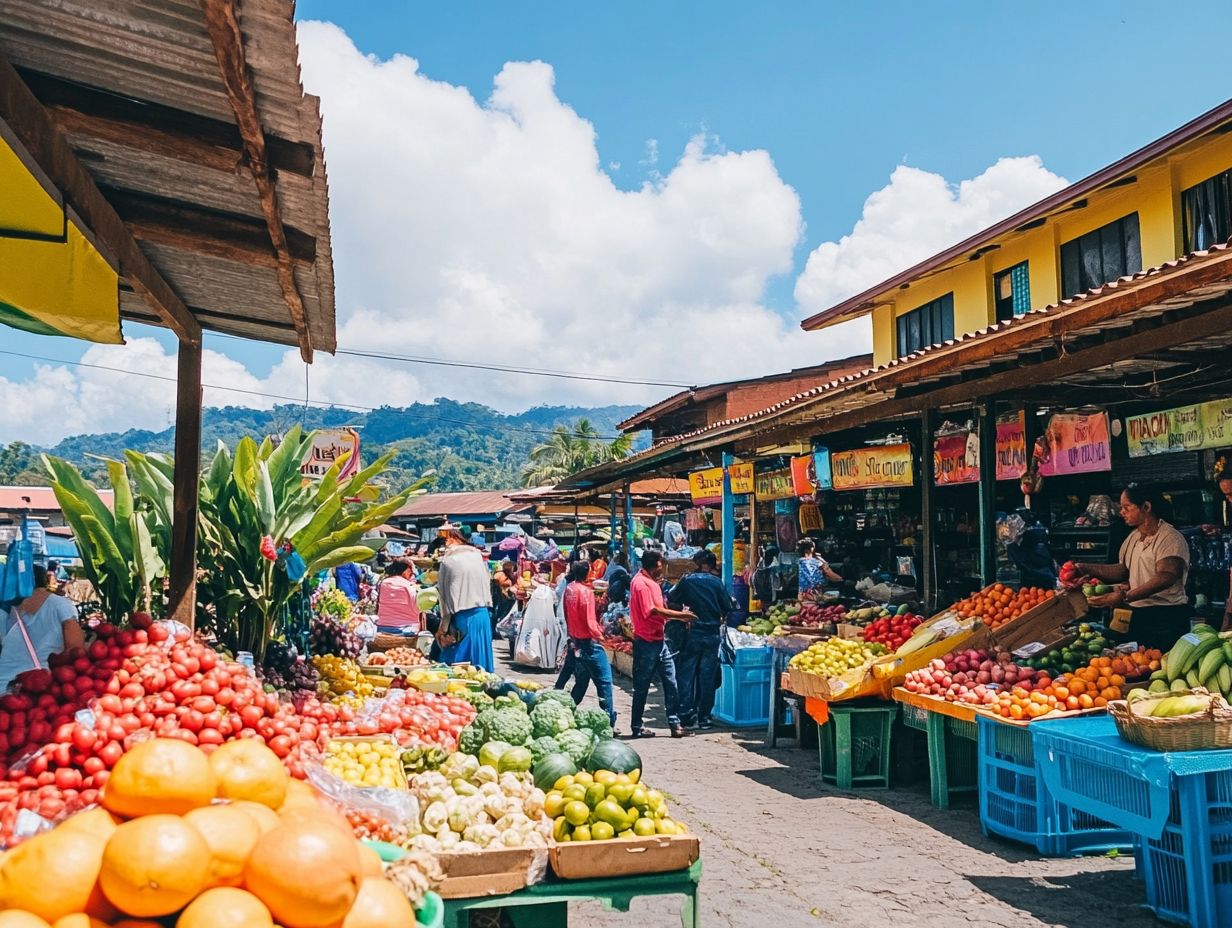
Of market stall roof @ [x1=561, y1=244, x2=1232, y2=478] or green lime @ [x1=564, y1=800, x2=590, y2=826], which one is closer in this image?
green lime @ [x1=564, y1=800, x2=590, y2=826]

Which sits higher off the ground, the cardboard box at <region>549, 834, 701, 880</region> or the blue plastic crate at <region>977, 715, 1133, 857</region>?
the cardboard box at <region>549, 834, 701, 880</region>

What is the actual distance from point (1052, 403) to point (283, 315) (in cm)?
719

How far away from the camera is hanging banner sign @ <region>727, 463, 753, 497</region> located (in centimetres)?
1408

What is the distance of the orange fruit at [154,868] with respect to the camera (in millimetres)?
2094

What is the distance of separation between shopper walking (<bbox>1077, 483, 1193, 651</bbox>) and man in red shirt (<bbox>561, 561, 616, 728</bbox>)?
467cm

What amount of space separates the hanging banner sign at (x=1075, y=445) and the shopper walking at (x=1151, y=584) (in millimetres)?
1033

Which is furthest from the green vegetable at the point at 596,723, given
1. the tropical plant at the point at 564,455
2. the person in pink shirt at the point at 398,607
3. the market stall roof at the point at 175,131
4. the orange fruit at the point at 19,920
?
the tropical plant at the point at 564,455

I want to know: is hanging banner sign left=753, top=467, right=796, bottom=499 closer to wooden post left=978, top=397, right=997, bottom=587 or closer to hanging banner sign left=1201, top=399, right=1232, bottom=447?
wooden post left=978, top=397, right=997, bottom=587

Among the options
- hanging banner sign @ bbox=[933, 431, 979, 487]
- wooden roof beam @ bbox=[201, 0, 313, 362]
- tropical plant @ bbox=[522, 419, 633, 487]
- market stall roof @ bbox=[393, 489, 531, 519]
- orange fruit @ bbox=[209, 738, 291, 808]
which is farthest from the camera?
tropical plant @ bbox=[522, 419, 633, 487]

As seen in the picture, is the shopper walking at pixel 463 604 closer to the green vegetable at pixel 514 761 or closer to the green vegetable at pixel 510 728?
the green vegetable at pixel 510 728

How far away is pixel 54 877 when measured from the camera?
2125 millimetres

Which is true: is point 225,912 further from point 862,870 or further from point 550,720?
point 862,870

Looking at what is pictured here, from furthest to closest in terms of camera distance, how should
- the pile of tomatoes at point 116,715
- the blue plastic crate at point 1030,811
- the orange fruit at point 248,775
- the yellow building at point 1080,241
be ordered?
the yellow building at point 1080,241 < the blue plastic crate at point 1030,811 < the pile of tomatoes at point 116,715 < the orange fruit at point 248,775

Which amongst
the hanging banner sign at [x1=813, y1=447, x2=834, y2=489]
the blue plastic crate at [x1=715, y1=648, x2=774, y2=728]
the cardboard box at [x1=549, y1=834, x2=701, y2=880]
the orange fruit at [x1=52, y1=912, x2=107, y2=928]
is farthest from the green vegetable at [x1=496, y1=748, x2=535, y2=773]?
the hanging banner sign at [x1=813, y1=447, x2=834, y2=489]
